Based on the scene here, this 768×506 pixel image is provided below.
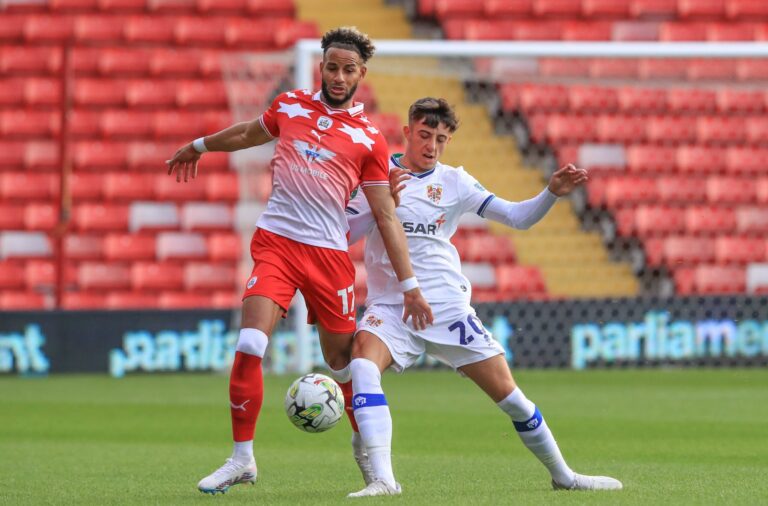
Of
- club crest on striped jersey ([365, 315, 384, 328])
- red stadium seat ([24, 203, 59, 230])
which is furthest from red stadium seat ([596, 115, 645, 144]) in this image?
club crest on striped jersey ([365, 315, 384, 328])

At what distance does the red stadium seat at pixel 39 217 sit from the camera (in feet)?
49.9

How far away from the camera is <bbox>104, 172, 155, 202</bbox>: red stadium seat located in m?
15.5

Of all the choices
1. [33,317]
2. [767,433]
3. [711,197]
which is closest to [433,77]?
[711,197]

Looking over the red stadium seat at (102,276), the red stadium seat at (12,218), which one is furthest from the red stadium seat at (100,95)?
the red stadium seat at (102,276)

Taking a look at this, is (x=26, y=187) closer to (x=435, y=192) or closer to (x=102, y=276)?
(x=102, y=276)

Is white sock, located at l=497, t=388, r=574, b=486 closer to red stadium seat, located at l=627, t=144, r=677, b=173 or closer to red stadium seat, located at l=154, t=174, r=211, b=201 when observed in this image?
red stadium seat, located at l=627, t=144, r=677, b=173

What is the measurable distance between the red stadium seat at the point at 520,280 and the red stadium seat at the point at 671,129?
2.09 meters

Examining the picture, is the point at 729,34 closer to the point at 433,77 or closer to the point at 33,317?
the point at 433,77

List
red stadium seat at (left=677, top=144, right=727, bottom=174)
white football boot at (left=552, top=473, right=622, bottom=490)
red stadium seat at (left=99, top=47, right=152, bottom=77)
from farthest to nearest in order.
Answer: red stadium seat at (left=99, top=47, right=152, bottom=77), red stadium seat at (left=677, top=144, right=727, bottom=174), white football boot at (left=552, top=473, right=622, bottom=490)

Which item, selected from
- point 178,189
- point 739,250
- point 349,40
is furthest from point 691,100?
point 349,40

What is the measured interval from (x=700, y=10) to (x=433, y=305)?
1328cm

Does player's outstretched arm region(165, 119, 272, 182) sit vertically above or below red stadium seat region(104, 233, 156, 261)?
above

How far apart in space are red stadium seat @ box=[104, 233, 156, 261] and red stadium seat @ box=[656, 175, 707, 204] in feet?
17.6

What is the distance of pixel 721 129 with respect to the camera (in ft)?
50.6
